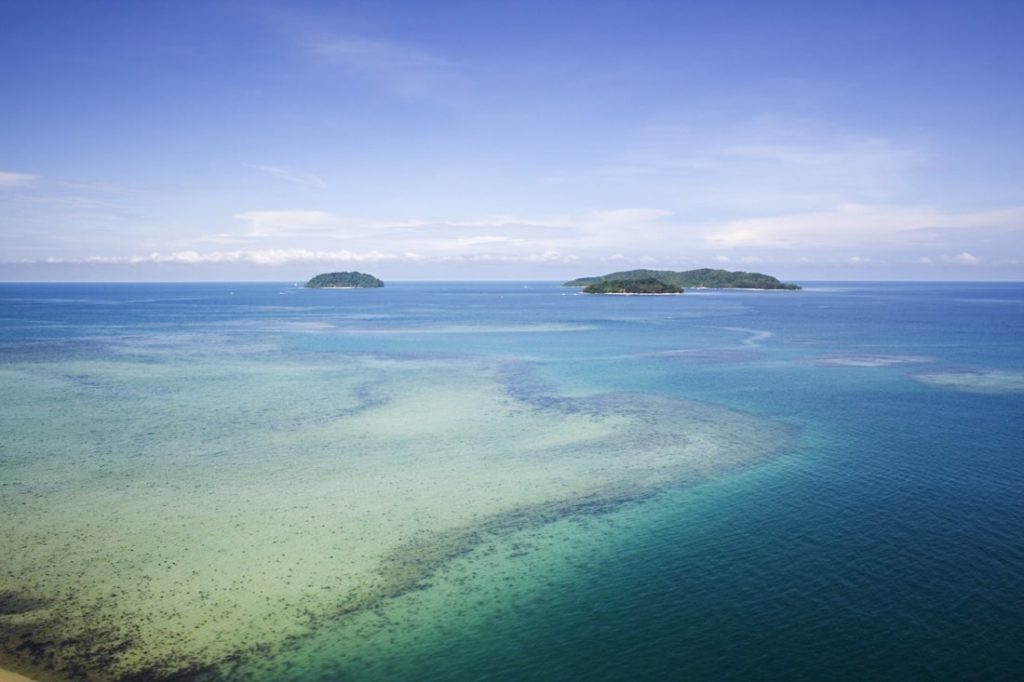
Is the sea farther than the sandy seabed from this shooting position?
No

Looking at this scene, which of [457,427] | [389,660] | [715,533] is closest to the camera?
[389,660]

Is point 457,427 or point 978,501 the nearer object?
point 978,501

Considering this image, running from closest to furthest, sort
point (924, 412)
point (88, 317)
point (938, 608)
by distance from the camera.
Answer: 1. point (938, 608)
2. point (924, 412)
3. point (88, 317)

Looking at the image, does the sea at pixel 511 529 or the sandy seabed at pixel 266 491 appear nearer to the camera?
the sea at pixel 511 529

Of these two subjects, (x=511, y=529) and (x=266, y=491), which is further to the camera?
(x=266, y=491)

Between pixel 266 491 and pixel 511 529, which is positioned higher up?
pixel 266 491

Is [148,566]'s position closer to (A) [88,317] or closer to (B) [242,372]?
(B) [242,372]

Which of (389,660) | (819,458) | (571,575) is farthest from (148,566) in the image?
(819,458)
